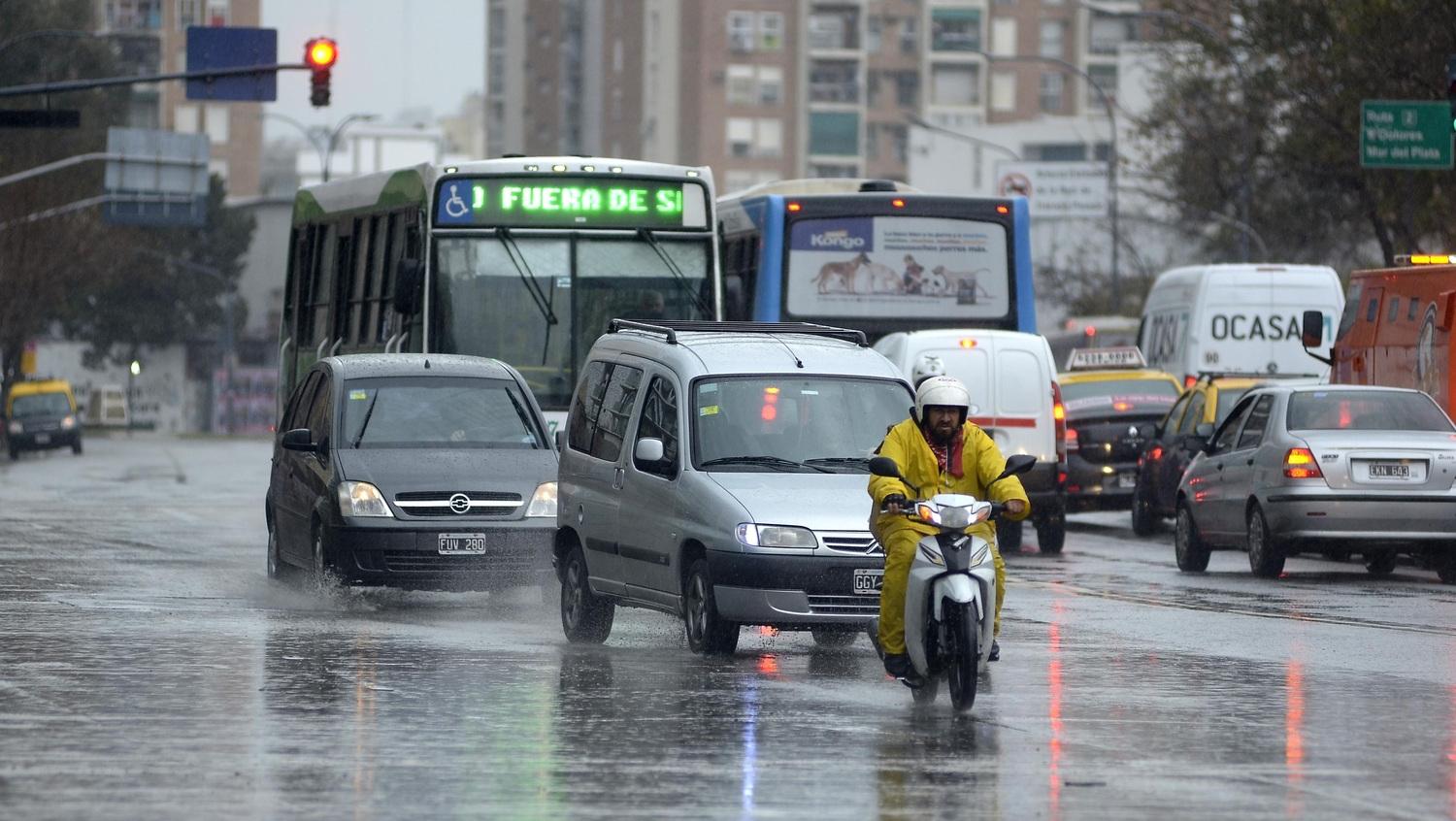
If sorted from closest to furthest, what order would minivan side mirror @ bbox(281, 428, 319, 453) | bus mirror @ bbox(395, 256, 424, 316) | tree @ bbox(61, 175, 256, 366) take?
1. minivan side mirror @ bbox(281, 428, 319, 453)
2. bus mirror @ bbox(395, 256, 424, 316)
3. tree @ bbox(61, 175, 256, 366)

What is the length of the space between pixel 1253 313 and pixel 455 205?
15131 millimetres

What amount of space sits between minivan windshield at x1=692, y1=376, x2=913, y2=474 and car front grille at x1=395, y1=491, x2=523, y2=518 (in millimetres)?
3103

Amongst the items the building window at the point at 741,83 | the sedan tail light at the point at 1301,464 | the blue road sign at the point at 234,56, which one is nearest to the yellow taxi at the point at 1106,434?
the sedan tail light at the point at 1301,464

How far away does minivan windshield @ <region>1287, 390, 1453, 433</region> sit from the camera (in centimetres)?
2077

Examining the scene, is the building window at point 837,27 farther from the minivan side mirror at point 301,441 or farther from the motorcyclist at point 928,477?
the motorcyclist at point 928,477

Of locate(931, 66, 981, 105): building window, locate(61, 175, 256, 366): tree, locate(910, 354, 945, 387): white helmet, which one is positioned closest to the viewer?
locate(910, 354, 945, 387): white helmet

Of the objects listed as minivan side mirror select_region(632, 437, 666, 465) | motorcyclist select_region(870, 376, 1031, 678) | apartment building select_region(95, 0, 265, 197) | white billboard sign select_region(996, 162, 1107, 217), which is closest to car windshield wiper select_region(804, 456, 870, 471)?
minivan side mirror select_region(632, 437, 666, 465)

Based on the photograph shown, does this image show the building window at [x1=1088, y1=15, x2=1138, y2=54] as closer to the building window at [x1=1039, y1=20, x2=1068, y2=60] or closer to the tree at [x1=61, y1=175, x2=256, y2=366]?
the building window at [x1=1039, y1=20, x2=1068, y2=60]

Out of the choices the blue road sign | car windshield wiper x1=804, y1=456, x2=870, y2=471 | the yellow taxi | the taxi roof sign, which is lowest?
the yellow taxi

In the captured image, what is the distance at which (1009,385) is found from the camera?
78.8 feet

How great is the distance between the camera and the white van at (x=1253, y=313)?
3359 cm

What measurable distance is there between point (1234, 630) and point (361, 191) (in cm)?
1093

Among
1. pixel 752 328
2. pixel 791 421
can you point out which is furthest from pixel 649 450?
pixel 752 328

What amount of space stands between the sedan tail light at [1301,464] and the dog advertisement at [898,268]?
21.4 ft
